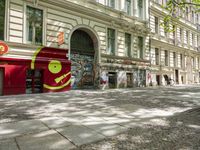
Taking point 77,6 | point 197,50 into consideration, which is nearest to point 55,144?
point 77,6

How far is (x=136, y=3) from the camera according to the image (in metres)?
19.7

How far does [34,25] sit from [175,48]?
2232 cm

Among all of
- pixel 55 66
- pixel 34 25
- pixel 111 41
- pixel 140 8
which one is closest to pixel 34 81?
pixel 55 66

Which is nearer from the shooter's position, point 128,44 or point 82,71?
point 82,71

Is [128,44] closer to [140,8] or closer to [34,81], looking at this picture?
[140,8]

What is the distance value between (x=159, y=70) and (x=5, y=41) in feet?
61.7

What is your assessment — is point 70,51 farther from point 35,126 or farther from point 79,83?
point 35,126

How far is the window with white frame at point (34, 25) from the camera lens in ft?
38.9

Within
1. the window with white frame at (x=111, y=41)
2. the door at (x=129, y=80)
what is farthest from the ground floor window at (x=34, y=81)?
the door at (x=129, y=80)

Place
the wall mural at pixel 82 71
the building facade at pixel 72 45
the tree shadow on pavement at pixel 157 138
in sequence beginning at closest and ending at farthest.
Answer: the tree shadow on pavement at pixel 157 138, the building facade at pixel 72 45, the wall mural at pixel 82 71

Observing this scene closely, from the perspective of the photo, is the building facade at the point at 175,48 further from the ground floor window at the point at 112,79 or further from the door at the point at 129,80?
the ground floor window at the point at 112,79

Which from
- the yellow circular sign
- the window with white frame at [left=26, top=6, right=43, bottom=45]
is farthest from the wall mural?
the window with white frame at [left=26, top=6, right=43, bottom=45]

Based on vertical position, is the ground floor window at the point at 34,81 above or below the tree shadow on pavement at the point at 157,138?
above

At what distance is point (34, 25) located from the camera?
1212 cm
